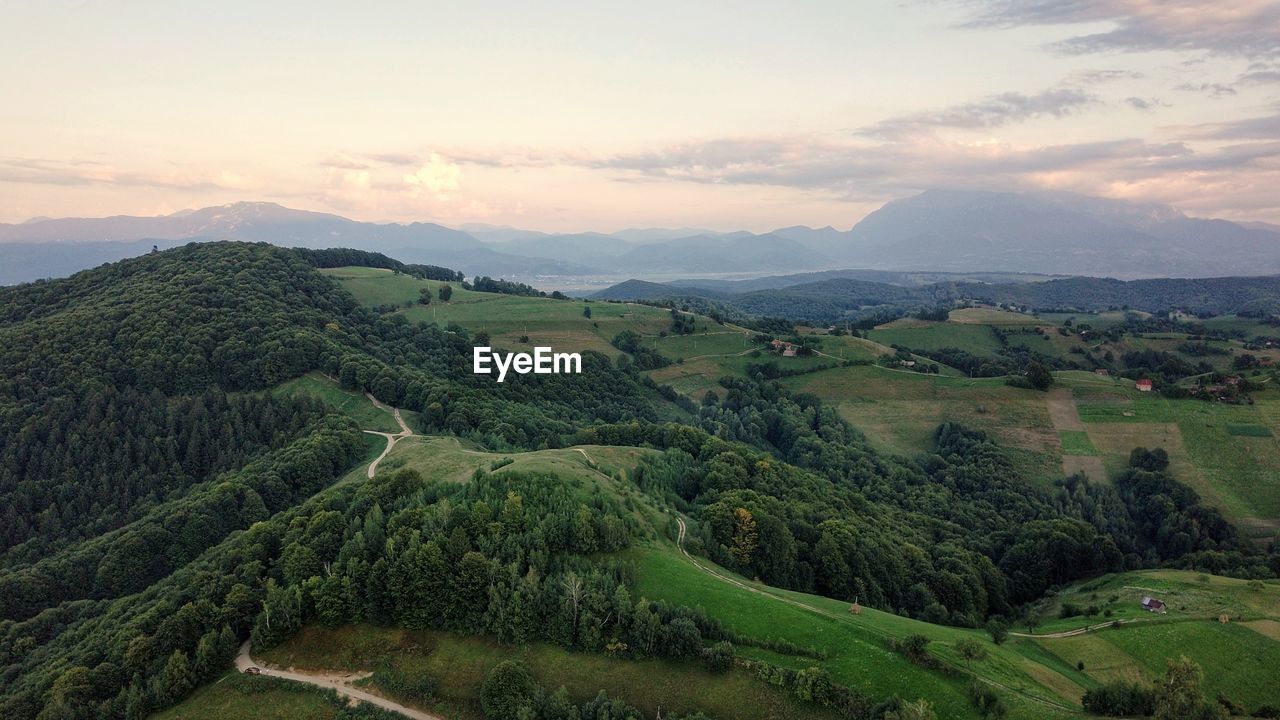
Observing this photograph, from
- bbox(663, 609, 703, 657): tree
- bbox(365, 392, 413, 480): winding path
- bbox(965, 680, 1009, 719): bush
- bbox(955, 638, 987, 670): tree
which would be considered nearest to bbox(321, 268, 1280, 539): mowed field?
bbox(365, 392, 413, 480): winding path

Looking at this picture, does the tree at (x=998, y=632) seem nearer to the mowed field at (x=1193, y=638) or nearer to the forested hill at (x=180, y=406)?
the mowed field at (x=1193, y=638)

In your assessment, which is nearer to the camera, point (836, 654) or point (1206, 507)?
point (836, 654)

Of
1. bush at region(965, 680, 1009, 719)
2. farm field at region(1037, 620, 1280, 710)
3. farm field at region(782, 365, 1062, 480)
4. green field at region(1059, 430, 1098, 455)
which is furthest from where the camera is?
farm field at region(782, 365, 1062, 480)

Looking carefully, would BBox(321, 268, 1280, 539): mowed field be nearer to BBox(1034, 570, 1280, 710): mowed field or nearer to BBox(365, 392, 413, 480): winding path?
BBox(1034, 570, 1280, 710): mowed field

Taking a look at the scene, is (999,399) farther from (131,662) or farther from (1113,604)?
(131,662)

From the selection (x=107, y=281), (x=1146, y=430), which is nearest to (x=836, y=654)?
(x=1146, y=430)

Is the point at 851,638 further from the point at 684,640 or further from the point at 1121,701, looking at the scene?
the point at 1121,701
